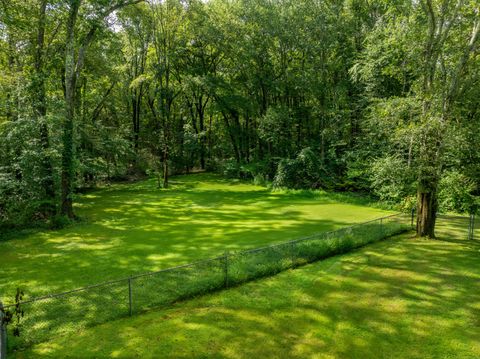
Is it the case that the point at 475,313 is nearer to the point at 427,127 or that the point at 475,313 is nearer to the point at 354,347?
the point at 354,347

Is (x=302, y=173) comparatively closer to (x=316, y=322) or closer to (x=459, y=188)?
(x=459, y=188)

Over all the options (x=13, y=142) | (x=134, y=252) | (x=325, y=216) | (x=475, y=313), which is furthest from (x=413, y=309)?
(x=13, y=142)

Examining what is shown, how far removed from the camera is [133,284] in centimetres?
1011

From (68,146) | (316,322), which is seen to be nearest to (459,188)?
(316,322)

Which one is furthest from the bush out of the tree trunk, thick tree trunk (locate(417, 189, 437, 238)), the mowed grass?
the tree trunk

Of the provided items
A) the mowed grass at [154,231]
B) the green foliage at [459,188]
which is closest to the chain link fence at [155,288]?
the mowed grass at [154,231]

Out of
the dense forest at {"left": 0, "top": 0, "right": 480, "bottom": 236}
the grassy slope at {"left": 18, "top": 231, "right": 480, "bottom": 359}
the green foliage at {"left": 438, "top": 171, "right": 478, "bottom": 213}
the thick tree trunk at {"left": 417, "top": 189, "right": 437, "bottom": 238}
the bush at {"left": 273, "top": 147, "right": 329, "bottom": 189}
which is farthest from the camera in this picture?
the bush at {"left": 273, "top": 147, "right": 329, "bottom": 189}

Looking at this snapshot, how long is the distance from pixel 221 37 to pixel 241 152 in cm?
1295

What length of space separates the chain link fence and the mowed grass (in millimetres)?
1453

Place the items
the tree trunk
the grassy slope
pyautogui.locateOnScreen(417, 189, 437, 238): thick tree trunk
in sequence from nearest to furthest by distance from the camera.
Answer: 1. the grassy slope
2. pyautogui.locateOnScreen(417, 189, 437, 238): thick tree trunk
3. the tree trunk

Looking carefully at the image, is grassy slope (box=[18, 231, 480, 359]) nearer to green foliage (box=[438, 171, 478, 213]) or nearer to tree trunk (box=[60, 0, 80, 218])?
green foliage (box=[438, 171, 478, 213])

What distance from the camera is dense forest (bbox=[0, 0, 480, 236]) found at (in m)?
15.5

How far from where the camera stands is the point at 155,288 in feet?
32.9

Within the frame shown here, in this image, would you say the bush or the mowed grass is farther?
the bush
